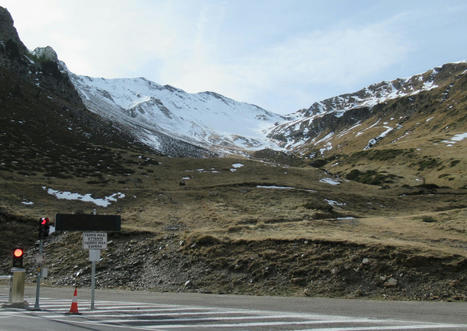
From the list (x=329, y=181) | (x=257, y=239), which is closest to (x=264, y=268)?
(x=257, y=239)

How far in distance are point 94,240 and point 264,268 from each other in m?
10.6

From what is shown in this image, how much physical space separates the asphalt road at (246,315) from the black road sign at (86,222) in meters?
3.06

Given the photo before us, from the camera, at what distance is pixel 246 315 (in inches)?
509

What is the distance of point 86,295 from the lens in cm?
2050

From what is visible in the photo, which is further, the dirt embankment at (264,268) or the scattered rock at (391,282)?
the dirt embankment at (264,268)

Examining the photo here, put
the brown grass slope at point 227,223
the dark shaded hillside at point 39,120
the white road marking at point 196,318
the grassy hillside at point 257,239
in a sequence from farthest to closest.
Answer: the dark shaded hillside at point 39,120 < the brown grass slope at point 227,223 < the grassy hillside at point 257,239 < the white road marking at point 196,318

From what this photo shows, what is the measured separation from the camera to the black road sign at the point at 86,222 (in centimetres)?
1586

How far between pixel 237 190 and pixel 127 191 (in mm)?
14508

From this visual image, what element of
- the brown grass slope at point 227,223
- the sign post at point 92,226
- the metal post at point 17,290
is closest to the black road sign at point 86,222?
the sign post at point 92,226

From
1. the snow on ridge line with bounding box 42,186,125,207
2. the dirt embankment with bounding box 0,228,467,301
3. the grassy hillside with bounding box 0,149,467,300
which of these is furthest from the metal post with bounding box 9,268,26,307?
the snow on ridge line with bounding box 42,186,125,207

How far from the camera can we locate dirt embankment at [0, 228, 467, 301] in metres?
19.4

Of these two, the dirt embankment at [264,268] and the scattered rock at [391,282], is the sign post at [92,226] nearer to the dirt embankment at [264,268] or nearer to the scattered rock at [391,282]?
the dirt embankment at [264,268]

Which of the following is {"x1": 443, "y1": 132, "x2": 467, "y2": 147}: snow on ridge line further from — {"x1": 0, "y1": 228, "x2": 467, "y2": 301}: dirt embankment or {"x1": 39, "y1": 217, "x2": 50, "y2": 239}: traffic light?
{"x1": 39, "y1": 217, "x2": 50, "y2": 239}: traffic light

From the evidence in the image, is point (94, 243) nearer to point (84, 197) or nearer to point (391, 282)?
point (391, 282)
